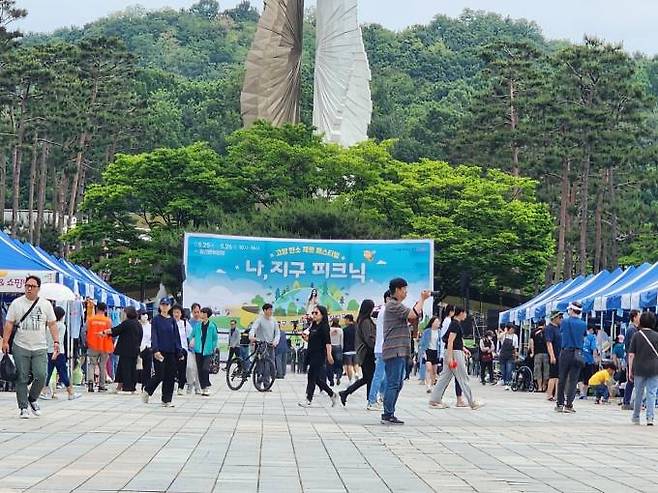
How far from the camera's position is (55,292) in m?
23.8

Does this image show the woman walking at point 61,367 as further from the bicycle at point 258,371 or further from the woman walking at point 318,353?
the bicycle at point 258,371

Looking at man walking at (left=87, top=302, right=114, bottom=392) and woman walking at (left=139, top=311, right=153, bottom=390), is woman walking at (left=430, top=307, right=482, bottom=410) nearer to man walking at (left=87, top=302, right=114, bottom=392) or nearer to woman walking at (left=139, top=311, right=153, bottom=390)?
woman walking at (left=139, top=311, right=153, bottom=390)

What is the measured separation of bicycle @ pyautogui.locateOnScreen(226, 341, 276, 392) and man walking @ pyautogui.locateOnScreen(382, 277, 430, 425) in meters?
8.18

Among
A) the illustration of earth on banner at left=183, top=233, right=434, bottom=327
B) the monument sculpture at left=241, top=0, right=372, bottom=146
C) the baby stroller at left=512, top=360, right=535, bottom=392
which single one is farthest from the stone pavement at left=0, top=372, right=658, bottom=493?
the monument sculpture at left=241, top=0, right=372, bottom=146

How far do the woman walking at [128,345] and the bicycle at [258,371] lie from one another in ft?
7.03

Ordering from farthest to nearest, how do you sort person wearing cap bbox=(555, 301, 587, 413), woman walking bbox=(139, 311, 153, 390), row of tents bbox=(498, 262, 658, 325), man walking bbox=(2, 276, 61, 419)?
row of tents bbox=(498, 262, 658, 325) < woman walking bbox=(139, 311, 153, 390) < person wearing cap bbox=(555, 301, 587, 413) < man walking bbox=(2, 276, 61, 419)

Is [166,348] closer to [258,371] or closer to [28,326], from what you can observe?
[28,326]

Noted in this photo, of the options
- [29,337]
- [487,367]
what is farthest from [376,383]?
[487,367]

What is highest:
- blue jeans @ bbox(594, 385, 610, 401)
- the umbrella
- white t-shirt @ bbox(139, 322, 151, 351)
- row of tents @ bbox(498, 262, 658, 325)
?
row of tents @ bbox(498, 262, 658, 325)

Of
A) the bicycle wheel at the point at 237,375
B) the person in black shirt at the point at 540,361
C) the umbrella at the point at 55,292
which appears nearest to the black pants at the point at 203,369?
the bicycle wheel at the point at 237,375

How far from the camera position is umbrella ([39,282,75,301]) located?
930 inches

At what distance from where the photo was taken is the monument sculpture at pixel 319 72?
7094cm

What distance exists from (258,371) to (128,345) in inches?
111

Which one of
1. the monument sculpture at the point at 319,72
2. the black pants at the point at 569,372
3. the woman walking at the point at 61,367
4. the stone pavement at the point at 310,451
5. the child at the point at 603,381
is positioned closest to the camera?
the stone pavement at the point at 310,451
